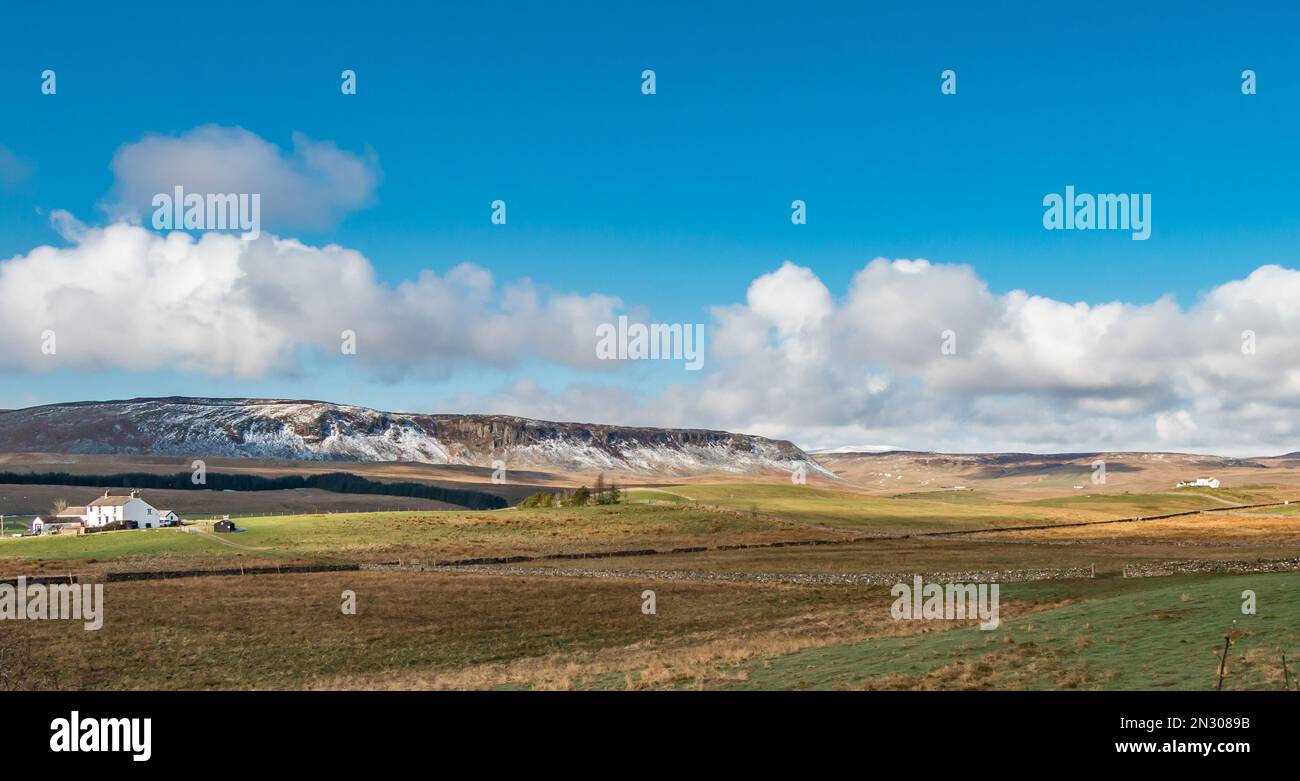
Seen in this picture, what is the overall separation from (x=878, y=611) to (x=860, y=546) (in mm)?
56035

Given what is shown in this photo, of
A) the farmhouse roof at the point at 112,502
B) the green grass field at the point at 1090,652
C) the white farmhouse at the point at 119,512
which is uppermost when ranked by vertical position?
the green grass field at the point at 1090,652

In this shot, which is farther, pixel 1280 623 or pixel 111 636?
pixel 111 636

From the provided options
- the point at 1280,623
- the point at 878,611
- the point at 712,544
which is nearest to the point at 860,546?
the point at 712,544

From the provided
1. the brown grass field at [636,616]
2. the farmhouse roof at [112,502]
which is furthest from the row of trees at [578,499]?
the farmhouse roof at [112,502]

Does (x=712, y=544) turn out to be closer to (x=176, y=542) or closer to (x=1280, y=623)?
(x=176, y=542)

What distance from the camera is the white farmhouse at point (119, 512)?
133 m

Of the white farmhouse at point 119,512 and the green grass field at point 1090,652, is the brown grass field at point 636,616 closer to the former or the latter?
the green grass field at point 1090,652

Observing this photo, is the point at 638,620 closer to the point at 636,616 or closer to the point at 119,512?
the point at 636,616

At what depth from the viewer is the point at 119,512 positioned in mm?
132375

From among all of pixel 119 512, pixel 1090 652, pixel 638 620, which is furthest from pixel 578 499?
pixel 1090 652

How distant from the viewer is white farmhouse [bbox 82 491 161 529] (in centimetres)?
13262

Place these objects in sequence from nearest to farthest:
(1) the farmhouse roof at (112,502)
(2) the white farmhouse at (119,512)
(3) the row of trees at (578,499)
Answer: (2) the white farmhouse at (119,512) < (1) the farmhouse roof at (112,502) < (3) the row of trees at (578,499)
